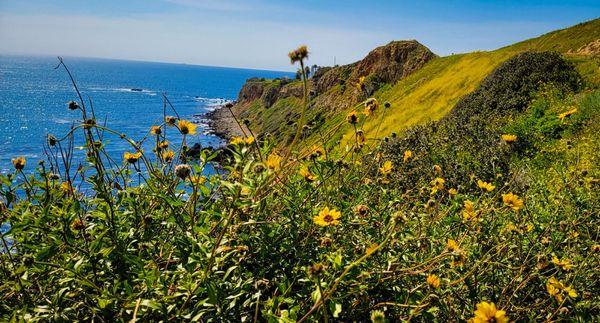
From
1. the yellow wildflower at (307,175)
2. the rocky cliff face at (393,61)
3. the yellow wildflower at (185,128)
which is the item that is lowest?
the yellow wildflower at (307,175)

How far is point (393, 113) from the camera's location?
103 ft

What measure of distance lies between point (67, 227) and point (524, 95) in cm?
1631

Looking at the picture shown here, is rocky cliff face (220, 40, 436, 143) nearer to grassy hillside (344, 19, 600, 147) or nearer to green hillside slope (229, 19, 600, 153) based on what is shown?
green hillside slope (229, 19, 600, 153)

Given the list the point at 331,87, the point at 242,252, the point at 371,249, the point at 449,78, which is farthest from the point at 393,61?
the point at 371,249

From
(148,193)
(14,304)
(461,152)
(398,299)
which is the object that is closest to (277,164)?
(148,193)

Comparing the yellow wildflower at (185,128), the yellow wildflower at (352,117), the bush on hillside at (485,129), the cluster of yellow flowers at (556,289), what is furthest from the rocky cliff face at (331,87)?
the bush on hillside at (485,129)

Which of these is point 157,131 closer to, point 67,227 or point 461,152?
point 67,227

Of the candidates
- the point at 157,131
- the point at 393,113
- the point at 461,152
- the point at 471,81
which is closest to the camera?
the point at 157,131

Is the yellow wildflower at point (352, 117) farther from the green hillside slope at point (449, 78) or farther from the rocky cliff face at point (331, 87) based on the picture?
the green hillside slope at point (449, 78)

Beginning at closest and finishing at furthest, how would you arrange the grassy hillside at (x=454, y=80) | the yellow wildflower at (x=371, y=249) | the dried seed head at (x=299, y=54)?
the yellow wildflower at (x=371, y=249)
the dried seed head at (x=299, y=54)
the grassy hillside at (x=454, y=80)

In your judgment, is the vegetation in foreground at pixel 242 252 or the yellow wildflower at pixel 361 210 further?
the yellow wildflower at pixel 361 210

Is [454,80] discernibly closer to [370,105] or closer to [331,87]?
[370,105]

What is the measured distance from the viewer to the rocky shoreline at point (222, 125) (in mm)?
79762

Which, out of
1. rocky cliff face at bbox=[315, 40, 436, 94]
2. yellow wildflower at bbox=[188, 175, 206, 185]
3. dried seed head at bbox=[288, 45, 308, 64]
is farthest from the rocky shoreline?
dried seed head at bbox=[288, 45, 308, 64]
